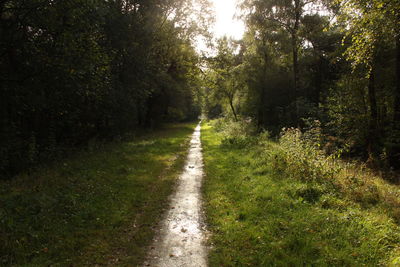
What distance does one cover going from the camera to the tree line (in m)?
10.2

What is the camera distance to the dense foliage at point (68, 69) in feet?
36.7

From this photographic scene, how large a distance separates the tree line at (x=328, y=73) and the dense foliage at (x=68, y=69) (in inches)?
352

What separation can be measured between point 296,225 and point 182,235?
9.99 feet

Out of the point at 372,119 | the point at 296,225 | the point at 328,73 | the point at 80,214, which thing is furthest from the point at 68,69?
the point at 328,73

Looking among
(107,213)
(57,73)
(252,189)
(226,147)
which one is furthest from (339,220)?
(226,147)

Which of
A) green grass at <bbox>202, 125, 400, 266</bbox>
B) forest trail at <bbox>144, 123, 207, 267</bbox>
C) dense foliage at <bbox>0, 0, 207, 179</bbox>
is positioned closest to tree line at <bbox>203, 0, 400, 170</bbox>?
green grass at <bbox>202, 125, 400, 266</bbox>

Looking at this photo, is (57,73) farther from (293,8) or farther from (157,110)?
(157,110)

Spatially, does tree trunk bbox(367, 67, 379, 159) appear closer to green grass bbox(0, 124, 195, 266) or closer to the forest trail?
the forest trail

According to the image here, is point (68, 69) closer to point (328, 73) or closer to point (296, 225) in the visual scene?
point (296, 225)

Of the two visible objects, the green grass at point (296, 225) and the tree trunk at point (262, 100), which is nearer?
the green grass at point (296, 225)

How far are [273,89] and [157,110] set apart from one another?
1964 cm

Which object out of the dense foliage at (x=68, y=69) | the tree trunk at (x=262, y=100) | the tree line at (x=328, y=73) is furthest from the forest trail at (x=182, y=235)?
the tree trunk at (x=262, y=100)

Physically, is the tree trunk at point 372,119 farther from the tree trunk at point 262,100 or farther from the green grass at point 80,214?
the green grass at point 80,214

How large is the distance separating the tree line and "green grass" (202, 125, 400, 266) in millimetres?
2797
